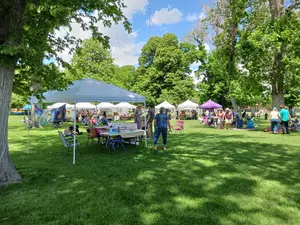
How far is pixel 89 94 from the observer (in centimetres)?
752

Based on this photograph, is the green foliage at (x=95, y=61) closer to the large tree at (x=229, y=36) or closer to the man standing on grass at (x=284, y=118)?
the large tree at (x=229, y=36)

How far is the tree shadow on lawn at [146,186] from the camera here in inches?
142

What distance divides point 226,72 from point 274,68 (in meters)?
4.36

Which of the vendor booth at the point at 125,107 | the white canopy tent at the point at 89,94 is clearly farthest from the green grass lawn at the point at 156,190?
the vendor booth at the point at 125,107

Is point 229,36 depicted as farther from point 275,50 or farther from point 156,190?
point 156,190

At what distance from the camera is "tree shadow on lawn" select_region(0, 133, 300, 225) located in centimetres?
362

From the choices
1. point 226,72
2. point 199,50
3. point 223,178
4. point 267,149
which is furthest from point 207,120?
point 223,178

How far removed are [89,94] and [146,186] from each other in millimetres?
3803

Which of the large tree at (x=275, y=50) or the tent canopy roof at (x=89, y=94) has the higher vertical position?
the large tree at (x=275, y=50)

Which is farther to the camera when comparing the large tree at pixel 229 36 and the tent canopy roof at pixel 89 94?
the large tree at pixel 229 36

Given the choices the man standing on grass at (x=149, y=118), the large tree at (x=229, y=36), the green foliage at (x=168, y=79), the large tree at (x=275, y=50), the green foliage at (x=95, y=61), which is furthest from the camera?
the green foliage at (x=95, y=61)

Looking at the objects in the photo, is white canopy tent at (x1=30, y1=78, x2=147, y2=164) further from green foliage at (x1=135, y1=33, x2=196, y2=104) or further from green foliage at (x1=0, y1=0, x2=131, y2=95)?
green foliage at (x1=135, y1=33, x2=196, y2=104)

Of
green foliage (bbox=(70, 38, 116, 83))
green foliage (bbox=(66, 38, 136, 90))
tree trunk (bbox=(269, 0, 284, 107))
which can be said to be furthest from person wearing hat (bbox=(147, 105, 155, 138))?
green foliage (bbox=(70, 38, 116, 83))

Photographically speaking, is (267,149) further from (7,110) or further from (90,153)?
(7,110)
